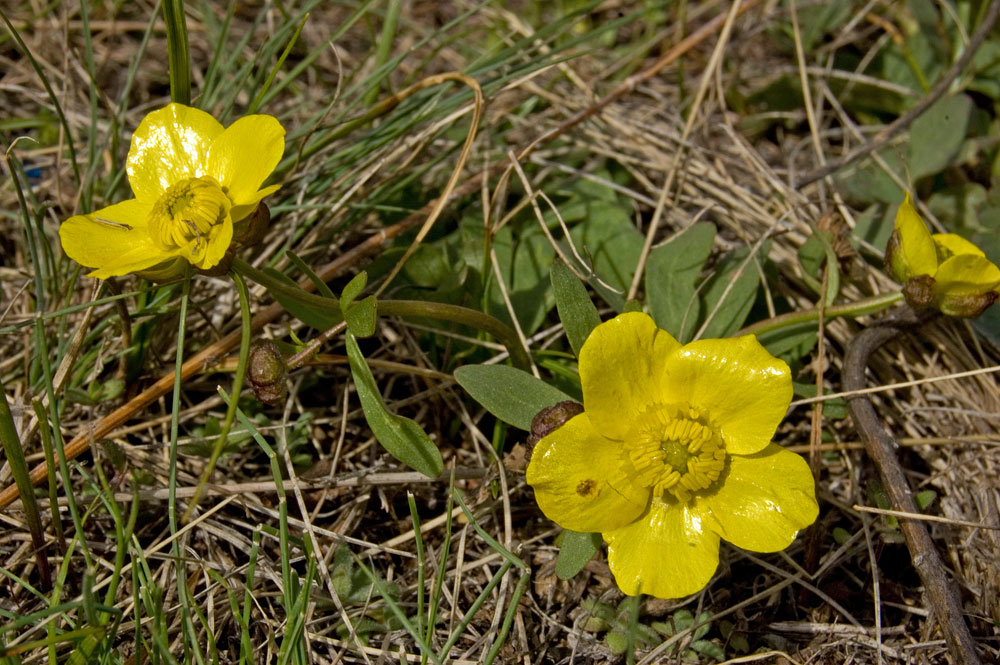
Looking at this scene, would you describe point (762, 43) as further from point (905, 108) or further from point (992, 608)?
point (992, 608)

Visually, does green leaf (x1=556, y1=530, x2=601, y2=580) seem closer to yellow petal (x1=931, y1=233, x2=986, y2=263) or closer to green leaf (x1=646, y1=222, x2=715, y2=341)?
green leaf (x1=646, y1=222, x2=715, y2=341)

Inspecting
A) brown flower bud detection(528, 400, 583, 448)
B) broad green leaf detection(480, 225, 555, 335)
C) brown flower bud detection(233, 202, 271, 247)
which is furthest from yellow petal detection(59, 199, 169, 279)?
broad green leaf detection(480, 225, 555, 335)

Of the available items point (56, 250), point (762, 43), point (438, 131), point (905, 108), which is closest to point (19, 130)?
point (56, 250)

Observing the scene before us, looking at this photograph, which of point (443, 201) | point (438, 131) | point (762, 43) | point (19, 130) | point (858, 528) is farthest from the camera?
point (762, 43)

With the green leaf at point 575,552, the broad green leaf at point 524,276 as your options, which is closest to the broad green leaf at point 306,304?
the broad green leaf at point 524,276

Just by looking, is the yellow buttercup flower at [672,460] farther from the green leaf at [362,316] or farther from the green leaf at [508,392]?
the green leaf at [362,316]
